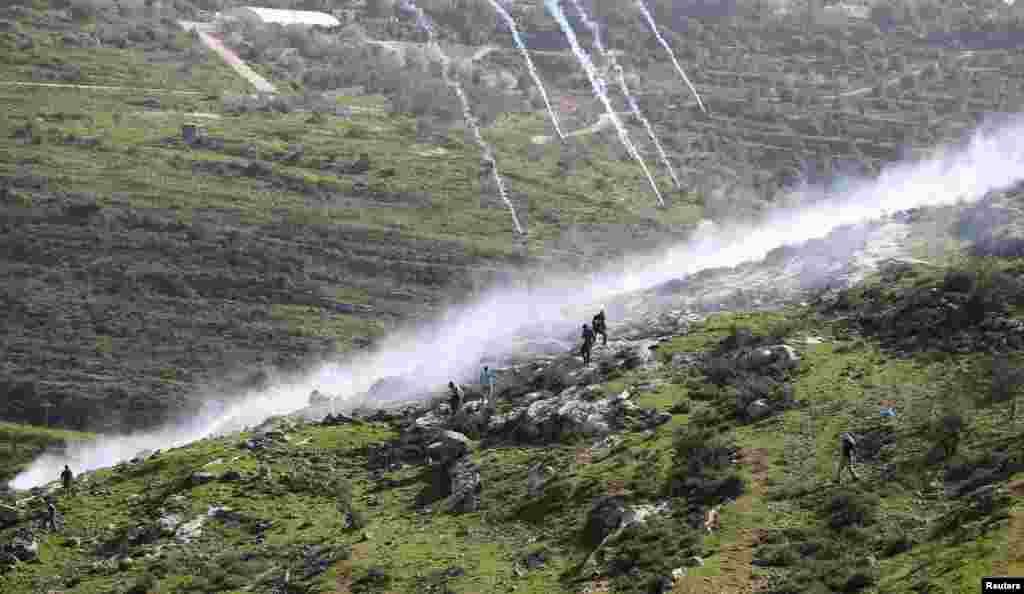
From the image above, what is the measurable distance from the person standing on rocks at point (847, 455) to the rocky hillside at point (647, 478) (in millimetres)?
414

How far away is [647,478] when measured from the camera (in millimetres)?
60156

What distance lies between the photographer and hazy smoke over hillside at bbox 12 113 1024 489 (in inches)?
4291

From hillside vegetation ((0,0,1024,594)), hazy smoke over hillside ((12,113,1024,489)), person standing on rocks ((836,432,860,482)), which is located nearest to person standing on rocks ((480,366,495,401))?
hillside vegetation ((0,0,1024,594))

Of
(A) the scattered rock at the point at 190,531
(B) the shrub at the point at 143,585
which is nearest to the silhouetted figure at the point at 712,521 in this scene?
(B) the shrub at the point at 143,585

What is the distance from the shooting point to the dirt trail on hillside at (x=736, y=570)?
4897 cm

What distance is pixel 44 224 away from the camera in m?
163

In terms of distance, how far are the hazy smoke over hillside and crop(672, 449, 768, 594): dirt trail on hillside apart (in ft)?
133

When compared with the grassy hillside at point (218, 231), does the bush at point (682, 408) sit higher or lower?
higher

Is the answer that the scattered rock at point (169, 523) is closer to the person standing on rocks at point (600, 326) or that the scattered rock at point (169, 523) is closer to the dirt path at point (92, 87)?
the person standing on rocks at point (600, 326)

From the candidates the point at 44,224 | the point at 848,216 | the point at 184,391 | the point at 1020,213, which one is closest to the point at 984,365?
the point at 1020,213

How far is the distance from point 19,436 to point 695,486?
85.4 meters

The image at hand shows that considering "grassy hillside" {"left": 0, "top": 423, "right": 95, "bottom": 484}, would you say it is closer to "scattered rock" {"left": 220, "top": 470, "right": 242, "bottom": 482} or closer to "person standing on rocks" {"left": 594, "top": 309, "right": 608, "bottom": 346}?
"scattered rock" {"left": 220, "top": 470, "right": 242, "bottom": 482}

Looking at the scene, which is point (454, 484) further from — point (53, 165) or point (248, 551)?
point (53, 165)

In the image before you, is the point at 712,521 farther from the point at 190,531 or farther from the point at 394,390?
the point at 394,390
